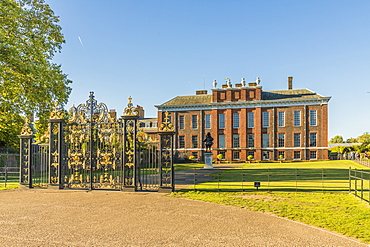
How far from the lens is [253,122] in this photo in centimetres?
4922

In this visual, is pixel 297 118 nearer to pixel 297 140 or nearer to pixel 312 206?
pixel 297 140

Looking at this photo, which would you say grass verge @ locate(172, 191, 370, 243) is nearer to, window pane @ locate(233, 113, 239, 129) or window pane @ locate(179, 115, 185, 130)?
window pane @ locate(233, 113, 239, 129)

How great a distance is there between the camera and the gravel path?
6.06 m

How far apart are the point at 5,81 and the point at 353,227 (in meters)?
18.6

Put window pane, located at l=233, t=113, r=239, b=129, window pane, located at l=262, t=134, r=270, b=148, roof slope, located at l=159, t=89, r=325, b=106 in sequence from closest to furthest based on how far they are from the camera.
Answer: roof slope, located at l=159, t=89, r=325, b=106 → window pane, located at l=262, t=134, r=270, b=148 → window pane, located at l=233, t=113, r=239, b=129

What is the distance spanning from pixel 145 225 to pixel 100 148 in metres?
7.45

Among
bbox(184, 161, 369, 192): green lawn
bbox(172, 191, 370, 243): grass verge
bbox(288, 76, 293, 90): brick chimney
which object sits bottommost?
bbox(184, 161, 369, 192): green lawn

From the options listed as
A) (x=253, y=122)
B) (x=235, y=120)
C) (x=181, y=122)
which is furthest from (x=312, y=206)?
(x=181, y=122)

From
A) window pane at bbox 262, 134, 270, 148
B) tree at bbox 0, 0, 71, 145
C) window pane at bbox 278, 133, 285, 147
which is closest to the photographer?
tree at bbox 0, 0, 71, 145

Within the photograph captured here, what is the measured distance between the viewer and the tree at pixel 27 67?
60.2ft

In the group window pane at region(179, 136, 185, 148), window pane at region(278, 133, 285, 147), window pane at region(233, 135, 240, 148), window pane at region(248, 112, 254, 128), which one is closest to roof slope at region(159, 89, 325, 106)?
window pane at region(248, 112, 254, 128)

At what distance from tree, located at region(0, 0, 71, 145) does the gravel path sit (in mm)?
10651

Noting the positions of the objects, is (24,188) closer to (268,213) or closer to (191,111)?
(268,213)

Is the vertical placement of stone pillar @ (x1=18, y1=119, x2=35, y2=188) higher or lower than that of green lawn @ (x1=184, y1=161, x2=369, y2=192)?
higher
